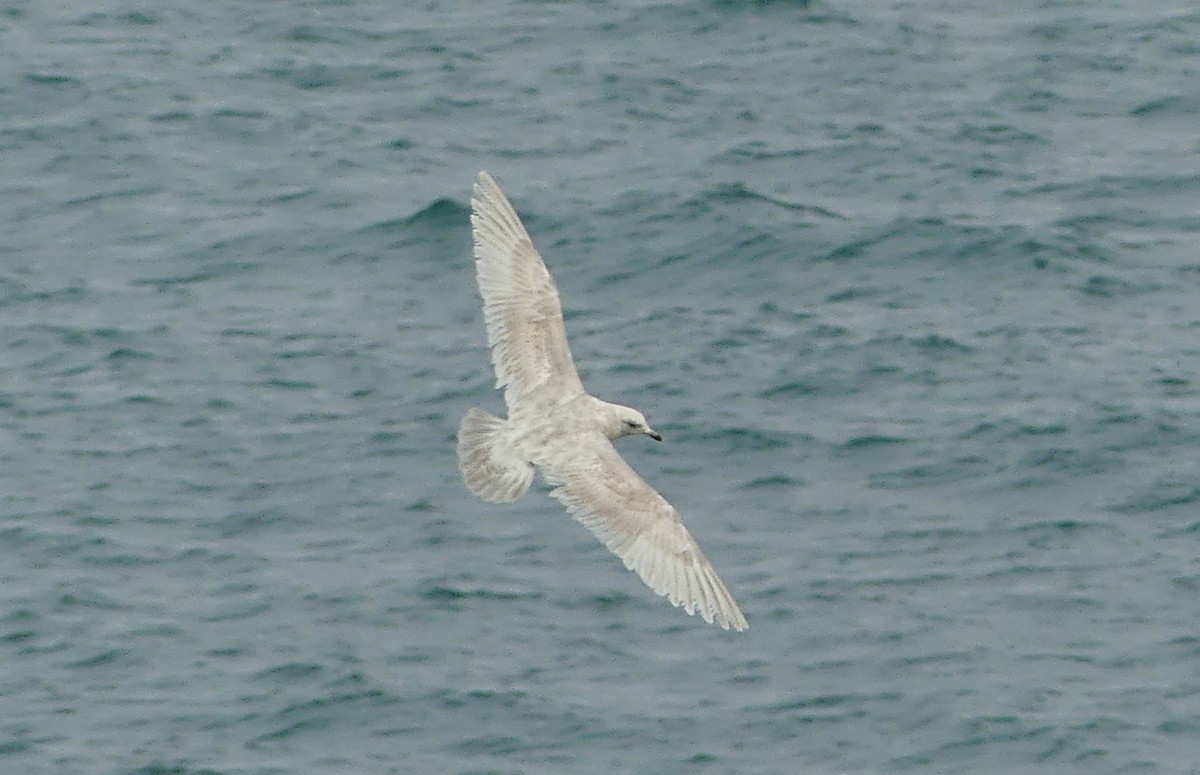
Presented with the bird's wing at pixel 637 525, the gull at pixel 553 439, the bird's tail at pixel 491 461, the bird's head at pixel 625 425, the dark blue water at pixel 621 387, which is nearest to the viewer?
the bird's wing at pixel 637 525

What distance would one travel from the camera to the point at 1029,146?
2702 cm

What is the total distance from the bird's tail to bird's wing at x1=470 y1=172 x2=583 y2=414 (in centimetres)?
38

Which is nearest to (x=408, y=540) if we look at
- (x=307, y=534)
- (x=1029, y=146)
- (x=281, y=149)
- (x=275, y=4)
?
(x=307, y=534)

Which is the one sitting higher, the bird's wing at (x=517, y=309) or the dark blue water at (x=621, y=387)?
the bird's wing at (x=517, y=309)

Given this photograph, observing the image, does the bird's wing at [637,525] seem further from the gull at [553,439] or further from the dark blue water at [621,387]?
the dark blue water at [621,387]

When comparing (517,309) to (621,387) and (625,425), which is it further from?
(621,387)

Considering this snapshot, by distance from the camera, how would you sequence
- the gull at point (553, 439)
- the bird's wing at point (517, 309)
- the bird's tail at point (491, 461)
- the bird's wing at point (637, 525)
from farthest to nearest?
the bird's wing at point (517, 309)
the bird's tail at point (491, 461)
the gull at point (553, 439)
the bird's wing at point (637, 525)

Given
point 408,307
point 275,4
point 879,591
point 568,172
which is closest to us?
point 879,591

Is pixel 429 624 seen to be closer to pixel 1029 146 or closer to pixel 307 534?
pixel 307 534

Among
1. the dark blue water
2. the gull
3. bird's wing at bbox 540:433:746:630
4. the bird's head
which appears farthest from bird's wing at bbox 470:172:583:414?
the dark blue water

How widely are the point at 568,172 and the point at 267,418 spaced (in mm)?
5220

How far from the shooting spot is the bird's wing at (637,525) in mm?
15227

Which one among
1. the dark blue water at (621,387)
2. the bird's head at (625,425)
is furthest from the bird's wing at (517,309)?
the dark blue water at (621,387)

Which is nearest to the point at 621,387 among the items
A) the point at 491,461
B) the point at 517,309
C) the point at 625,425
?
the point at 517,309
